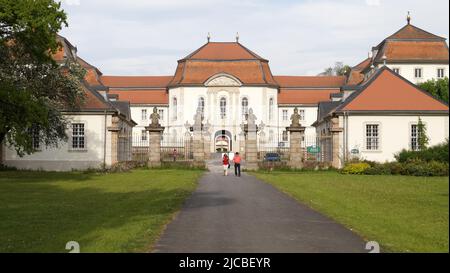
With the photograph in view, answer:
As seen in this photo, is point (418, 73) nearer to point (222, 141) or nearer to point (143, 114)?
point (222, 141)

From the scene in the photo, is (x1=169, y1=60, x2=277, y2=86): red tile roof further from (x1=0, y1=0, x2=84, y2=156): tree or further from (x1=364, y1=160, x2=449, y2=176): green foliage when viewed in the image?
(x1=0, y1=0, x2=84, y2=156): tree

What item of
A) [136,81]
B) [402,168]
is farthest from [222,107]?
[402,168]

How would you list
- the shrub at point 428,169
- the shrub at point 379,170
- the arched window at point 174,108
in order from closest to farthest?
1. the shrub at point 428,169
2. the shrub at point 379,170
3. the arched window at point 174,108

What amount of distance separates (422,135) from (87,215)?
98.9 ft

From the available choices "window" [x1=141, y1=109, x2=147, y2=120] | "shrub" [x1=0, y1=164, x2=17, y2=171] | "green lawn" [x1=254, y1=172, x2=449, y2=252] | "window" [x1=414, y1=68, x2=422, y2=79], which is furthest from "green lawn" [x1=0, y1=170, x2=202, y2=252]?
"window" [x1=141, y1=109, x2=147, y2=120]

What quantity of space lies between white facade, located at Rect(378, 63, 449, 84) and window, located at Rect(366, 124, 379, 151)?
3494 cm

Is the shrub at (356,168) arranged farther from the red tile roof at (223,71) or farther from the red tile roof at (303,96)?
the red tile roof at (303,96)

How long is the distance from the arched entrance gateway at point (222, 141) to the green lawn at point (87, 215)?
54651 millimetres

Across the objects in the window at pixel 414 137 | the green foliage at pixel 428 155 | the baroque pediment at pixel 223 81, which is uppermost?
the baroque pediment at pixel 223 81

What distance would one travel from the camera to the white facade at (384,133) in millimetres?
41531

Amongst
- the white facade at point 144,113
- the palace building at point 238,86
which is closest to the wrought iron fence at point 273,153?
the palace building at point 238,86

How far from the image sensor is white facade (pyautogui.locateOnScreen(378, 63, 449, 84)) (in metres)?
75.1
